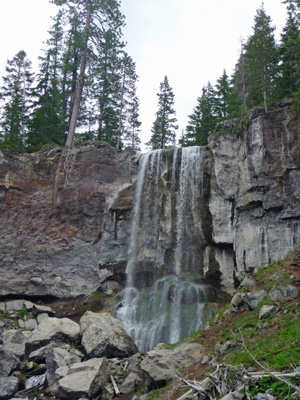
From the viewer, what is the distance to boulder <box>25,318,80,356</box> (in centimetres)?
1694

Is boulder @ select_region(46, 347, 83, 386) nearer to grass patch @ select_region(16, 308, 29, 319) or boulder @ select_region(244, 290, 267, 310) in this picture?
boulder @ select_region(244, 290, 267, 310)

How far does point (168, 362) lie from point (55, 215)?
1770cm

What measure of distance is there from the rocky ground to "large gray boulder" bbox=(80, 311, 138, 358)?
0.13ft

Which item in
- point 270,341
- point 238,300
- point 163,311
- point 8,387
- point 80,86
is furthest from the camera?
point 80,86

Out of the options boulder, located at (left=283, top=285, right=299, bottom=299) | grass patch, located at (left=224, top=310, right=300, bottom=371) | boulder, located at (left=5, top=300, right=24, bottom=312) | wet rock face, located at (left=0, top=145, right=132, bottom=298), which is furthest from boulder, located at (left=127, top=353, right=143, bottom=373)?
boulder, located at (left=5, top=300, right=24, bottom=312)

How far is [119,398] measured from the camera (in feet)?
40.4

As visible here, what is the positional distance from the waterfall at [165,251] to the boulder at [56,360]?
542cm

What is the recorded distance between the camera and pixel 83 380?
41.3 ft

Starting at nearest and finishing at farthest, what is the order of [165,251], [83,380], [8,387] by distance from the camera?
[83,380] → [8,387] → [165,251]

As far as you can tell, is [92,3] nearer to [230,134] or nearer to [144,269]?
[230,134]

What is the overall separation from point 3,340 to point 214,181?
16003 millimetres

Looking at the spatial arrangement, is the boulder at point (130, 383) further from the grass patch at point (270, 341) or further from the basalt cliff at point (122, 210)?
the basalt cliff at point (122, 210)

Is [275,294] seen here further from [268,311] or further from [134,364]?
[134,364]

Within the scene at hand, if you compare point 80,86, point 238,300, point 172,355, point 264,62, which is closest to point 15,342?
point 172,355
